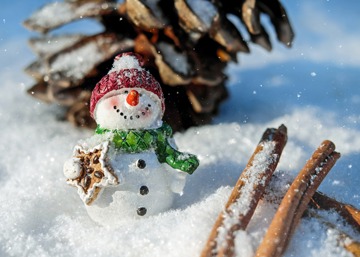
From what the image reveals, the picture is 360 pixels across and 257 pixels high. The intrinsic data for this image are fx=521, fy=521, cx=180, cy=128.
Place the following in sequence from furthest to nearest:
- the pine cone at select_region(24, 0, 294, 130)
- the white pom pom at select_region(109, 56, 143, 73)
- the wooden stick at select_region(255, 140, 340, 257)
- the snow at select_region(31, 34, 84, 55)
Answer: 1. the snow at select_region(31, 34, 84, 55)
2. the pine cone at select_region(24, 0, 294, 130)
3. the white pom pom at select_region(109, 56, 143, 73)
4. the wooden stick at select_region(255, 140, 340, 257)

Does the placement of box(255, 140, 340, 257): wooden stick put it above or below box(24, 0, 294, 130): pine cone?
above

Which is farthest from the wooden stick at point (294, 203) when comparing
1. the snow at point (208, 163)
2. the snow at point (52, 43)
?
the snow at point (52, 43)

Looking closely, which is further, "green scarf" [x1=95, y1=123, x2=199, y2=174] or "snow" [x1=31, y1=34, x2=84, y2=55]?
"snow" [x1=31, y1=34, x2=84, y2=55]

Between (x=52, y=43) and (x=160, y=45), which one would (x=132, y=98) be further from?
(x=52, y=43)

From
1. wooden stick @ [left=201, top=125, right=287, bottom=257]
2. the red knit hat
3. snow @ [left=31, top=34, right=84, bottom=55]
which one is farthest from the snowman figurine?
snow @ [left=31, top=34, right=84, bottom=55]

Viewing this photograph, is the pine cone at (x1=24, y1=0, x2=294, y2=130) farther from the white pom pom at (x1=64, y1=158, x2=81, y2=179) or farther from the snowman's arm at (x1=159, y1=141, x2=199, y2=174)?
the white pom pom at (x1=64, y1=158, x2=81, y2=179)

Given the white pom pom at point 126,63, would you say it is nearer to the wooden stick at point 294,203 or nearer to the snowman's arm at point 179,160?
the snowman's arm at point 179,160

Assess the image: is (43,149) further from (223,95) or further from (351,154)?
(351,154)
